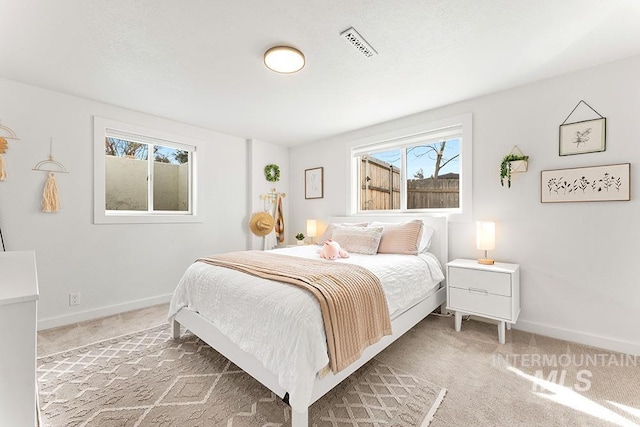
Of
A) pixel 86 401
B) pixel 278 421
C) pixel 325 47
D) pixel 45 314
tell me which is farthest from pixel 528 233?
pixel 45 314

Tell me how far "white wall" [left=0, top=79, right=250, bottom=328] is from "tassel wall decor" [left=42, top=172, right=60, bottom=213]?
6cm

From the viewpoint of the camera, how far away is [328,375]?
1.47m

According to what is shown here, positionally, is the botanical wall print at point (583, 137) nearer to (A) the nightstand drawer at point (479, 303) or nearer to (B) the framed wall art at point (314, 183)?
(A) the nightstand drawer at point (479, 303)

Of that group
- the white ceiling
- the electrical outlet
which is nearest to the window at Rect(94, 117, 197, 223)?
the white ceiling

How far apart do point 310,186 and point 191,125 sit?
1.95 metres

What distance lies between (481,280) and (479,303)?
205 mm

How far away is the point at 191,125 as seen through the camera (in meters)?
3.71

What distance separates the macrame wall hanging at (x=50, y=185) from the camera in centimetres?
262

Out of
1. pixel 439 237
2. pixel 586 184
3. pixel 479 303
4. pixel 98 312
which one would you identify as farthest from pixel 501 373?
pixel 98 312

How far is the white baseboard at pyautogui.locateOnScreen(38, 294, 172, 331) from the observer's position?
8.77 feet

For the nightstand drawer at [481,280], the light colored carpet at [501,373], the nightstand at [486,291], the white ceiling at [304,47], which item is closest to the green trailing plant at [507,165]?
the white ceiling at [304,47]

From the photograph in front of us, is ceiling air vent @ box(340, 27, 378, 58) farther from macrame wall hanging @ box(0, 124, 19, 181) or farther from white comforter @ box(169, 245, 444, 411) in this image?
macrame wall hanging @ box(0, 124, 19, 181)

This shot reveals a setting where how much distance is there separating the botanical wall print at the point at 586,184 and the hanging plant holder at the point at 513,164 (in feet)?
0.55

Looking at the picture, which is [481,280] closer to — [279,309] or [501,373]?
[501,373]
